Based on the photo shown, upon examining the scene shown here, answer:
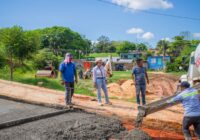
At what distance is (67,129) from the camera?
7.58 m

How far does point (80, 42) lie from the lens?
358ft

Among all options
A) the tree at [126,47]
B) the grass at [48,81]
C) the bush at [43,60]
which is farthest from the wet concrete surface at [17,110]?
the tree at [126,47]

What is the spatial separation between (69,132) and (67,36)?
99.3m

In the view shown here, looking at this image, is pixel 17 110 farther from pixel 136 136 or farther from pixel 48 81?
pixel 48 81

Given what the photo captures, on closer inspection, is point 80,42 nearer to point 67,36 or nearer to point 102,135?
point 67,36

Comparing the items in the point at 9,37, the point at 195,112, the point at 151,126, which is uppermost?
the point at 9,37

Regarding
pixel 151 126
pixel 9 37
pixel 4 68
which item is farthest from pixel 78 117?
pixel 4 68

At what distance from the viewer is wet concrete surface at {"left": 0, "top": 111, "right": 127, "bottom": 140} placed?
7176mm

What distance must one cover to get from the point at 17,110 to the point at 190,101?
5498mm

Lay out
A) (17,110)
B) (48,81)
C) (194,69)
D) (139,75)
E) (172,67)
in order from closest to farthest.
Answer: (17,110) < (139,75) < (194,69) < (48,81) < (172,67)

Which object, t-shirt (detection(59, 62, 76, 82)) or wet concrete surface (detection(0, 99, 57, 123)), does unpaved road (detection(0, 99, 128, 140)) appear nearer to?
wet concrete surface (detection(0, 99, 57, 123))

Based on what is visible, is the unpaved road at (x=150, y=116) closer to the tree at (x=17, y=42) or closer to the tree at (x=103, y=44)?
the tree at (x=17, y=42)

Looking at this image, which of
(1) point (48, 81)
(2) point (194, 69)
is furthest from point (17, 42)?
(2) point (194, 69)

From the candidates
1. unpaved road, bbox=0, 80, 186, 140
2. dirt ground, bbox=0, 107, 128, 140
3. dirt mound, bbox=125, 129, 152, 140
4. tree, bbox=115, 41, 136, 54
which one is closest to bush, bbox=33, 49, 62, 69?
unpaved road, bbox=0, 80, 186, 140
